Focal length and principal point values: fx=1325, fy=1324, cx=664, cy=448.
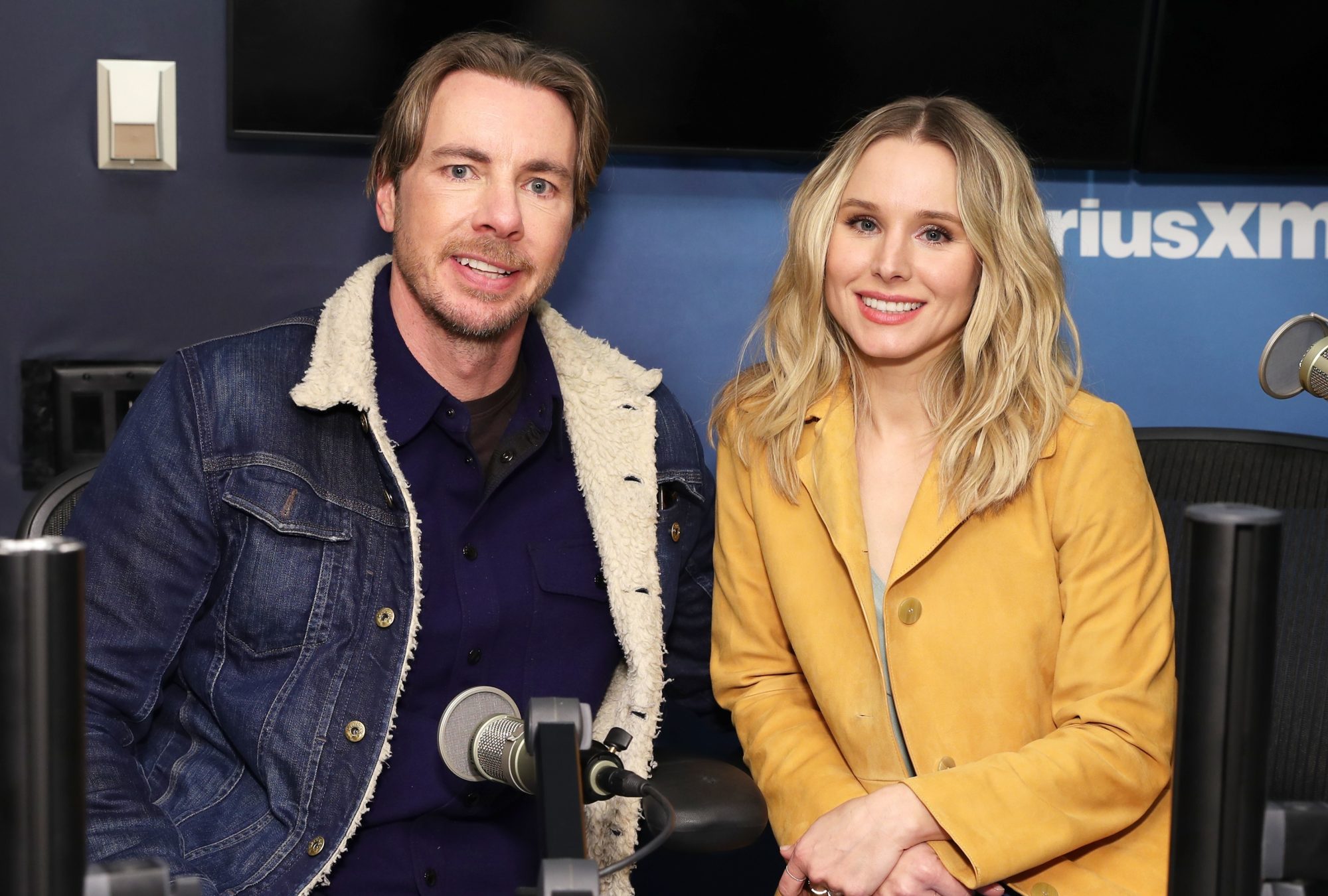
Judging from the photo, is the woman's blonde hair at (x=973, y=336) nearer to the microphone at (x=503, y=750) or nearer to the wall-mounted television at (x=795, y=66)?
the wall-mounted television at (x=795, y=66)

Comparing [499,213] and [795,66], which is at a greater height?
[795,66]

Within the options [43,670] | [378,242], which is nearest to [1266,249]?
[378,242]

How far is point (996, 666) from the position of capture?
1.67 metres

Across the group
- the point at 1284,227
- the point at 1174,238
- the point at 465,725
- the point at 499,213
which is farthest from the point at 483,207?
the point at 1284,227

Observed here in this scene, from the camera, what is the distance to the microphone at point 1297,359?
1.45m

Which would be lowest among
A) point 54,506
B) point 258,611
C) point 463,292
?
point 258,611

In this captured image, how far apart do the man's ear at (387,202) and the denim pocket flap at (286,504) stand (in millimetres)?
465

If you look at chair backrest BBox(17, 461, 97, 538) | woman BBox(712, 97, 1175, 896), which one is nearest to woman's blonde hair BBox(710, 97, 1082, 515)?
woman BBox(712, 97, 1175, 896)

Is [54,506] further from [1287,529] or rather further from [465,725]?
[1287,529]

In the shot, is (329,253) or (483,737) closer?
(483,737)

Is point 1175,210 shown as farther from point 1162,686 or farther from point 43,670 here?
point 43,670

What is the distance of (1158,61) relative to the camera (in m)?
2.30

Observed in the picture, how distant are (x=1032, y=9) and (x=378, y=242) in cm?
119

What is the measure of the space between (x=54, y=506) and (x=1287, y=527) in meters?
1.64
